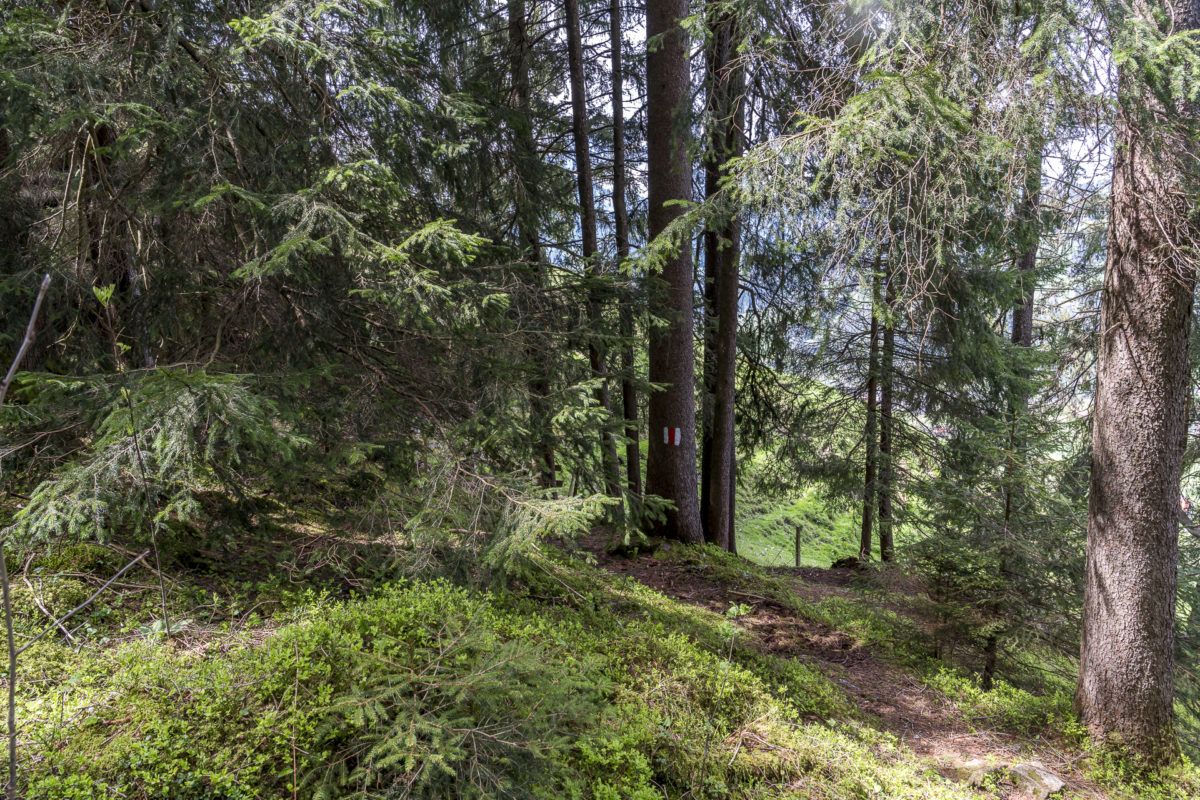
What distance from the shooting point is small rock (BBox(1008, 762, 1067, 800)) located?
3.65m

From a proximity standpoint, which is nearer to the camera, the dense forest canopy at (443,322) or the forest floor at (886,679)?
the dense forest canopy at (443,322)

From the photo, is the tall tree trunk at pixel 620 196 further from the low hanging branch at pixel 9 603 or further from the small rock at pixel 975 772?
the low hanging branch at pixel 9 603

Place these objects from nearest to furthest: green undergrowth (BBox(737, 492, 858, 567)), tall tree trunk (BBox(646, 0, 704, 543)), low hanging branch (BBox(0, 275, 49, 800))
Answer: low hanging branch (BBox(0, 275, 49, 800)) < tall tree trunk (BBox(646, 0, 704, 543)) < green undergrowth (BBox(737, 492, 858, 567))

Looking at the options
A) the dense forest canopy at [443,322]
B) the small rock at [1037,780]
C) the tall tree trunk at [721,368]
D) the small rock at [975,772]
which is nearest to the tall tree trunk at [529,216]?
the dense forest canopy at [443,322]

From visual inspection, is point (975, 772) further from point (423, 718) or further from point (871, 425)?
point (871, 425)

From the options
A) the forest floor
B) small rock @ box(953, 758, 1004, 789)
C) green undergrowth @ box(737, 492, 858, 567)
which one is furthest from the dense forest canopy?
green undergrowth @ box(737, 492, 858, 567)

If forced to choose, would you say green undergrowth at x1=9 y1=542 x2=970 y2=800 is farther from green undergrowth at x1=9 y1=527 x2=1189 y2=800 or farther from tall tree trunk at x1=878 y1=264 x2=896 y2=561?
tall tree trunk at x1=878 y1=264 x2=896 y2=561

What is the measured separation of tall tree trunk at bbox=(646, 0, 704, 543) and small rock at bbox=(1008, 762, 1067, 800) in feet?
14.2

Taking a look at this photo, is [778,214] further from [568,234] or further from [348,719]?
[568,234]

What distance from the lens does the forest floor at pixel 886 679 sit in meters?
4.10

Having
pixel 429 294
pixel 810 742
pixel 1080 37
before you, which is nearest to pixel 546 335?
pixel 429 294

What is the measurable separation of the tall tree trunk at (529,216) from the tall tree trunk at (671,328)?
1.57 meters

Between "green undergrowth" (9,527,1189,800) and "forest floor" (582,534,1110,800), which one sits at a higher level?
"green undergrowth" (9,527,1189,800)

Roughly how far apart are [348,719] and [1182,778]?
17.7 ft
